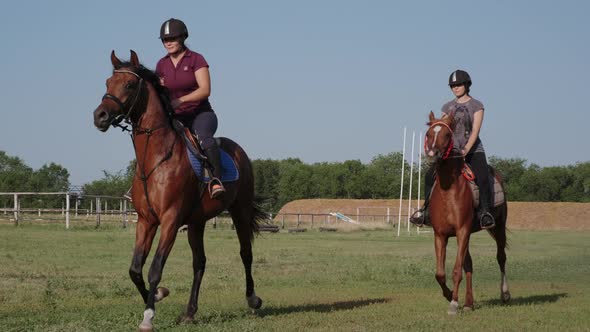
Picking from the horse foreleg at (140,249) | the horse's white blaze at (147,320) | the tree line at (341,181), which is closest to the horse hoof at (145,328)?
the horse's white blaze at (147,320)

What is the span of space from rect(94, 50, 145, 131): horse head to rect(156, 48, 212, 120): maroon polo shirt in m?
0.60

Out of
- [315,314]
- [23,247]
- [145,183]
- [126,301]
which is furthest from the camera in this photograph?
[23,247]

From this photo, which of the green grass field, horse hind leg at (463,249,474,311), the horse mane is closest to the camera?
the horse mane

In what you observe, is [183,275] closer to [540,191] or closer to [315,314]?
[315,314]

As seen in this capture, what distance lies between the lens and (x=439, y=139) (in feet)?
35.1

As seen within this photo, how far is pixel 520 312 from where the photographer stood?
10688mm

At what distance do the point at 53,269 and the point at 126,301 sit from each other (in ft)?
19.3

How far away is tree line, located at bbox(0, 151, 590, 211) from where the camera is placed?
4555 inches

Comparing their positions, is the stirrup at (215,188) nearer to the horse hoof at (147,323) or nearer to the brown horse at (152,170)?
the brown horse at (152,170)

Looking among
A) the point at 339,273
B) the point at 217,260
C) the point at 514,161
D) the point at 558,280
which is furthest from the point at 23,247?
the point at 514,161

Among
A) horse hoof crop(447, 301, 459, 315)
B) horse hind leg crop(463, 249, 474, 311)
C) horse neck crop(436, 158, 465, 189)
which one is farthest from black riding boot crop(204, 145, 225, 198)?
horse hind leg crop(463, 249, 474, 311)

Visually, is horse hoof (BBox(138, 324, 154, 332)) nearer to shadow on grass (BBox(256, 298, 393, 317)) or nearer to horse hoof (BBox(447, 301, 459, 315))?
shadow on grass (BBox(256, 298, 393, 317))

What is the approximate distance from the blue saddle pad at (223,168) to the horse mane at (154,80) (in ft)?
1.91

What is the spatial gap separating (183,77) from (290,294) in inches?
203
